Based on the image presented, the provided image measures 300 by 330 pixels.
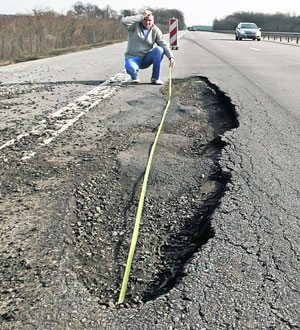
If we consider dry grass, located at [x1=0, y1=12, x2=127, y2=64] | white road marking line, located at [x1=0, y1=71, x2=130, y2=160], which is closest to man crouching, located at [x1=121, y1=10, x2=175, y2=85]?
white road marking line, located at [x1=0, y1=71, x2=130, y2=160]

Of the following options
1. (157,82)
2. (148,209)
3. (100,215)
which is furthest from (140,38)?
(100,215)

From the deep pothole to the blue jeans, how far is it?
10.7 ft

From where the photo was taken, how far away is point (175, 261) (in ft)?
6.58

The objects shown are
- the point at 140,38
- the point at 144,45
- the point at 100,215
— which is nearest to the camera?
the point at 100,215

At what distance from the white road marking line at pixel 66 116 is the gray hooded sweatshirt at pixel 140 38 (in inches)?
32.2

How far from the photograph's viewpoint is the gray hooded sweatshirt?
23.0 ft

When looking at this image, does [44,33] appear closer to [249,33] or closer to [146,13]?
[146,13]

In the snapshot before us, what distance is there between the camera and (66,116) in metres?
4.80

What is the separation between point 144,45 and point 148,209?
551cm

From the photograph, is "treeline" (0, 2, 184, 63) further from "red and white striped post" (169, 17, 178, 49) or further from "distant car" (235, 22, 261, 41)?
"distant car" (235, 22, 261, 41)

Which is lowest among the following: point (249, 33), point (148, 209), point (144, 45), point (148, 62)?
point (148, 209)

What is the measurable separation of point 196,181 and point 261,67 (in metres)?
8.24

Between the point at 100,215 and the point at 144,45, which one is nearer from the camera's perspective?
the point at 100,215

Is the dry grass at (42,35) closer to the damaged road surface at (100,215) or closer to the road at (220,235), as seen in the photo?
the road at (220,235)
